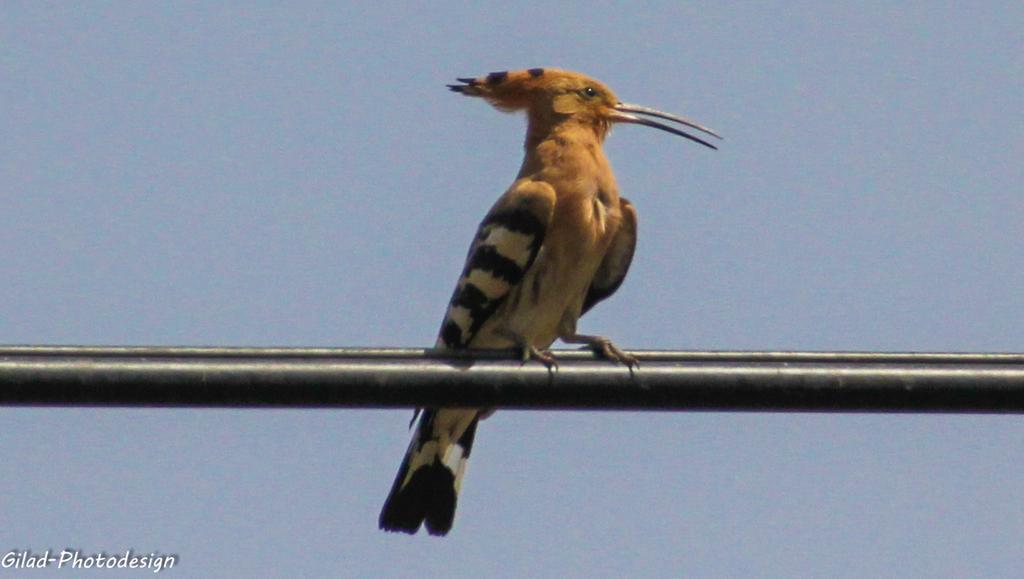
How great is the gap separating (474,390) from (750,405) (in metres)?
0.53

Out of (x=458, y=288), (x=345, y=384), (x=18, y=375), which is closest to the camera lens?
(x=18, y=375)

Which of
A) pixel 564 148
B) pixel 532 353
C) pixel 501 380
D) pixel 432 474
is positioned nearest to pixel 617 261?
pixel 564 148

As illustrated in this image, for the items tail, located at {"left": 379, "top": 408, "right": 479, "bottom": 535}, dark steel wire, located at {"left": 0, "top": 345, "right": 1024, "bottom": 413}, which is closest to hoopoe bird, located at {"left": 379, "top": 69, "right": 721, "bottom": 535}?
tail, located at {"left": 379, "top": 408, "right": 479, "bottom": 535}

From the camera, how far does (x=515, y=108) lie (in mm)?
6426

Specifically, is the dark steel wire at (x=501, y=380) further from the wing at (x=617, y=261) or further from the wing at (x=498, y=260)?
the wing at (x=617, y=261)

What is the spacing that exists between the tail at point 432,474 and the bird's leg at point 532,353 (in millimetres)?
292

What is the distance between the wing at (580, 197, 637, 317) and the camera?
5.99 metres

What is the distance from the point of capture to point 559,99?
6.35 m

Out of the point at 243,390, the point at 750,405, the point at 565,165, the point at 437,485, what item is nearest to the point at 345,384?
the point at 243,390

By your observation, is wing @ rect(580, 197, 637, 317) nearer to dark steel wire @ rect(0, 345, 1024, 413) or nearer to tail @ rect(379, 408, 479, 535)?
tail @ rect(379, 408, 479, 535)

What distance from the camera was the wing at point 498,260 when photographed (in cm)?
558

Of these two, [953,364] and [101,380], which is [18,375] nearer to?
[101,380]

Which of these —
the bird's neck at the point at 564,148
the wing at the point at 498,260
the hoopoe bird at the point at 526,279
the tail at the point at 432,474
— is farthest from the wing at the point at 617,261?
the tail at the point at 432,474

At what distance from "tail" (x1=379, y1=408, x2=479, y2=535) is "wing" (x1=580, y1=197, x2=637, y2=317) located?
69 centimetres
